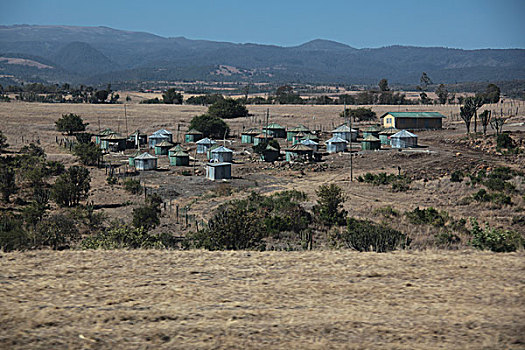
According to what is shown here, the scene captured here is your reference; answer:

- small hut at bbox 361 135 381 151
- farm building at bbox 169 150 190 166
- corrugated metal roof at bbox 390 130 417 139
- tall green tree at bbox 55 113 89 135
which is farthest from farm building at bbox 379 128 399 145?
tall green tree at bbox 55 113 89 135

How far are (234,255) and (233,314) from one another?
3.39 m

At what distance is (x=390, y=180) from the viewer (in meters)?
35.8

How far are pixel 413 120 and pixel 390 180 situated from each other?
3652cm

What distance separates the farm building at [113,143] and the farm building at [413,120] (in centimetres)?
3565

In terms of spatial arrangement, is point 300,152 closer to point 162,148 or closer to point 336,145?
point 336,145

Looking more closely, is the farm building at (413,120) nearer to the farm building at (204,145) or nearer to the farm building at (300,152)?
the farm building at (300,152)

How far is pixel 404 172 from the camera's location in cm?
3906

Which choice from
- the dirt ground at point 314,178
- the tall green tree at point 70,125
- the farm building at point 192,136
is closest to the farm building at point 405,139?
the dirt ground at point 314,178

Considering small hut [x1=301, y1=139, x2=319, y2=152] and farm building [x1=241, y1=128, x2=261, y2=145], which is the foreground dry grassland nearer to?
small hut [x1=301, y1=139, x2=319, y2=152]

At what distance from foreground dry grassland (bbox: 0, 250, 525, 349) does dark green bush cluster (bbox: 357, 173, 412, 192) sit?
76.3 feet

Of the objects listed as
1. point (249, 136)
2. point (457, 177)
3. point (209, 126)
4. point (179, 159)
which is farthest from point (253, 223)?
point (209, 126)

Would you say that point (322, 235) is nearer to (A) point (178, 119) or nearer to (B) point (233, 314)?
(B) point (233, 314)

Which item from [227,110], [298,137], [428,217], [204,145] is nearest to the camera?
[428,217]

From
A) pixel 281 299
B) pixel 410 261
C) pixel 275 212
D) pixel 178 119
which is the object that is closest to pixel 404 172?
pixel 275 212
